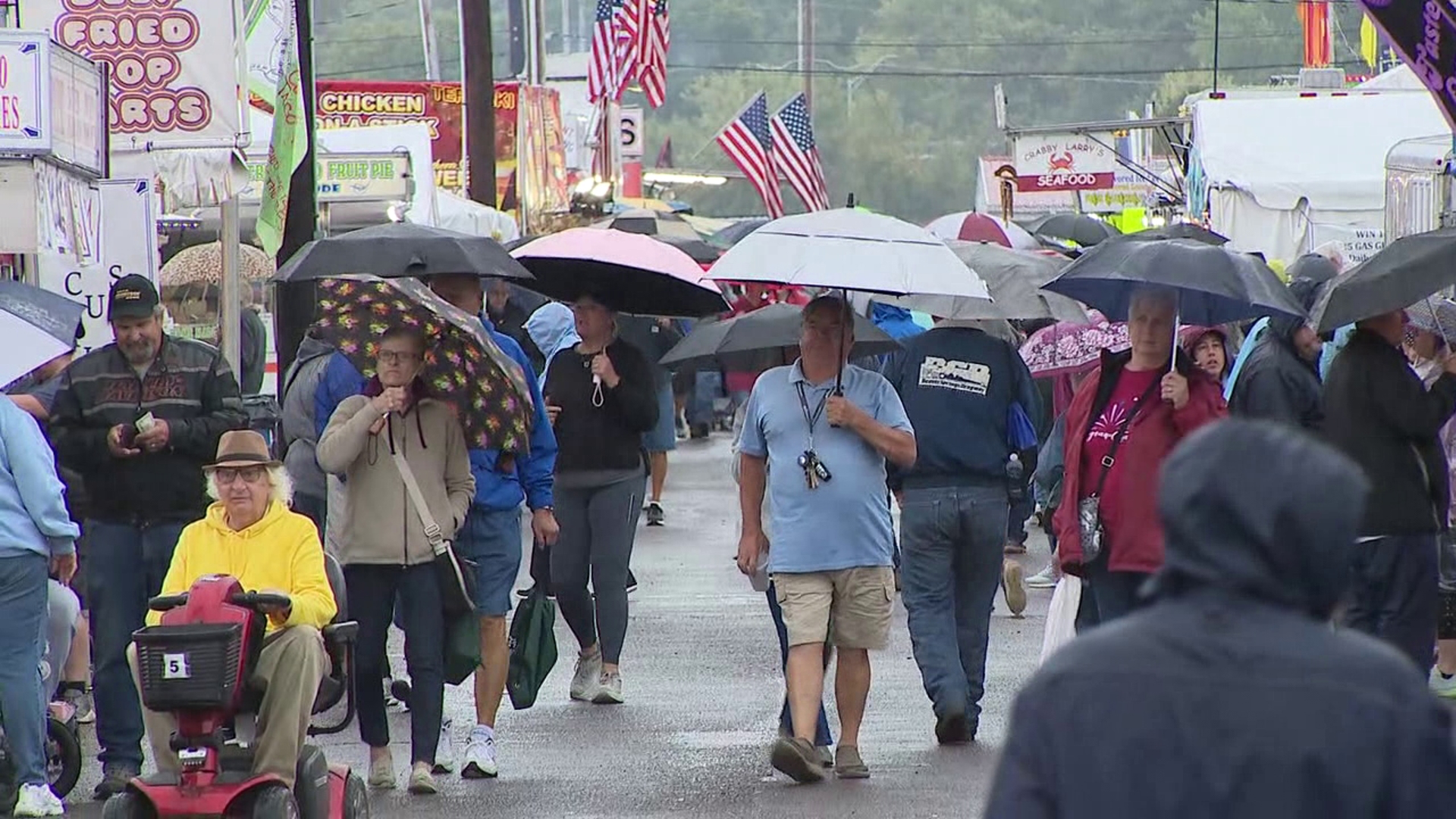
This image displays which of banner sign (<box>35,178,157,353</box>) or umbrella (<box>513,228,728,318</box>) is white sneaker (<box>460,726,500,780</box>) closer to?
umbrella (<box>513,228,728,318</box>)

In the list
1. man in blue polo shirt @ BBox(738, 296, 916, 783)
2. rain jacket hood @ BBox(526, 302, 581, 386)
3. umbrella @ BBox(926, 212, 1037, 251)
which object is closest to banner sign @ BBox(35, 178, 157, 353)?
rain jacket hood @ BBox(526, 302, 581, 386)

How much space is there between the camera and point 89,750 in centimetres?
991

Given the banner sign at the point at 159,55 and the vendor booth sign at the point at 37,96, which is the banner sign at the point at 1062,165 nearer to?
the banner sign at the point at 159,55

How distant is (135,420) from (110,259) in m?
4.14

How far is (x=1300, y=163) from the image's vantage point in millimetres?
21562

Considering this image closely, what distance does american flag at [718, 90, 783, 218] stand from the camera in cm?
3089

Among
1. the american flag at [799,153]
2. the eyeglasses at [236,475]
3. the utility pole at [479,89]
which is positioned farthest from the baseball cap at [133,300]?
the american flag at [799,153]

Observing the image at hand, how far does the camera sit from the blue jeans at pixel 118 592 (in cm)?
871

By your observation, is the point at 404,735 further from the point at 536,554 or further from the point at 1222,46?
the point at 1222,46

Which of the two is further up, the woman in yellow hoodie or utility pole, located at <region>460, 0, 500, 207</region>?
utility pole, located at <region>460, 0, 500, 207</region>

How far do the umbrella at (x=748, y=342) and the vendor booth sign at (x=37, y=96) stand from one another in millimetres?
2865

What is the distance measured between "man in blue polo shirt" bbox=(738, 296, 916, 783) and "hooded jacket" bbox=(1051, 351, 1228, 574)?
1010 millimetres

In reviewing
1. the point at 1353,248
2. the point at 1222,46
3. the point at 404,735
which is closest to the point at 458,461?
the point at 404,735

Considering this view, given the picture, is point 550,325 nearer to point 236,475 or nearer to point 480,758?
point 480,758
